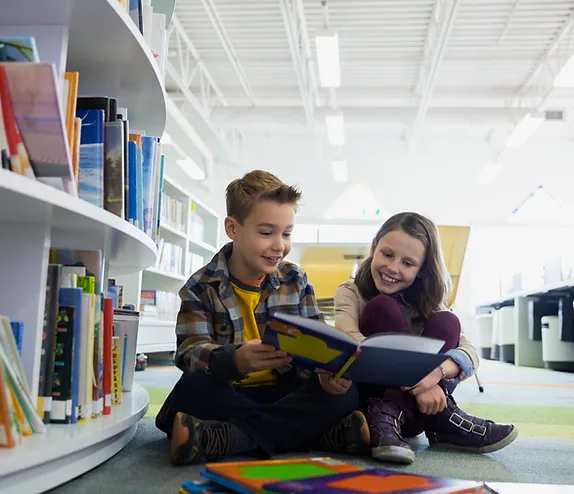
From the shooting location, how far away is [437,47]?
5.84 m

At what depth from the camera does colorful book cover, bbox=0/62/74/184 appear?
0.83 metres

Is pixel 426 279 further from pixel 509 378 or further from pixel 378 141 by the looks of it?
pixel 378 141

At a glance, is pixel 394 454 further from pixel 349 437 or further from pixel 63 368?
pixel 63 368

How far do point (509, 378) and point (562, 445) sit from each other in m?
2.77

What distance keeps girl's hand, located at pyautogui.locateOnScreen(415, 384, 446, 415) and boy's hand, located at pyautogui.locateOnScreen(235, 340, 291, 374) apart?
37cm

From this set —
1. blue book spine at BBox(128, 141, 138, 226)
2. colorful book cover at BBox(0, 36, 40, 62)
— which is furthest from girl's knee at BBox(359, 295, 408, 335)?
colorful book cover at BBox(0, 36, 40, 62)

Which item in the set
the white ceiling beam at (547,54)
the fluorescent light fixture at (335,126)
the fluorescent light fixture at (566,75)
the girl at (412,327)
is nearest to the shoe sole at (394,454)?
the girl at (412,327)

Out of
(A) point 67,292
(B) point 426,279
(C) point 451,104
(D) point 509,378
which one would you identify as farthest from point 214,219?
(A) point 67,292

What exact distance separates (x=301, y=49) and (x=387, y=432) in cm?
557

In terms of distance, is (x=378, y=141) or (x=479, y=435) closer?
(x=479, y=435)

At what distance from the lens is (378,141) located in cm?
927

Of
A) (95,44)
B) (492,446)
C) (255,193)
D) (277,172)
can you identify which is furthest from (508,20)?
(95,44)

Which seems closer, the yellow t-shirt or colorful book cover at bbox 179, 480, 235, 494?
colorful book cover at bbox 179, 480, 235, 494

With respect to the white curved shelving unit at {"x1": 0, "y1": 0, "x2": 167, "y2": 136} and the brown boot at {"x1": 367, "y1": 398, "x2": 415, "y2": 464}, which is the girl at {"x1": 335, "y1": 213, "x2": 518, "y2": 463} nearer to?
the brown boot at {"x1": 367, "y1": 398, "x2": 415, "y2": 464}
